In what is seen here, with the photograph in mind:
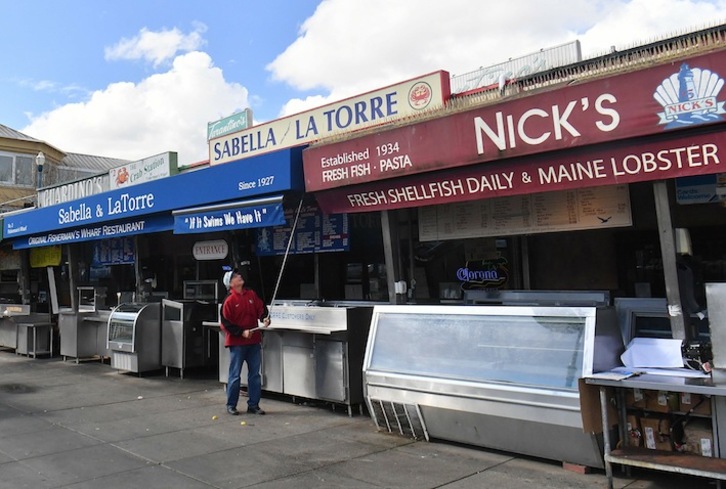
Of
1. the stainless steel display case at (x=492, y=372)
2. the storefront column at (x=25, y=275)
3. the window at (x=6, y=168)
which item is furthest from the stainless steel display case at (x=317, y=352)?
the window at (x=6, y=168)

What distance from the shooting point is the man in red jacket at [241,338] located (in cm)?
717

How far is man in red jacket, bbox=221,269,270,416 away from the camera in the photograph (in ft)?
23.5

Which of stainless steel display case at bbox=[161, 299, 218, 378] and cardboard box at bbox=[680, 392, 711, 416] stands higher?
stainless steel display case at bbox=[161, 299, 218, 378]

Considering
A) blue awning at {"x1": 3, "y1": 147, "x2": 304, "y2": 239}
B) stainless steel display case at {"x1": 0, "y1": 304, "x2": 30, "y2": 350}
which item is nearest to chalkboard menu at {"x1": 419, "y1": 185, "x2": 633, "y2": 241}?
blue awning at {"x1": 3, "y1": 147, "x2": 304, "y2": 239}

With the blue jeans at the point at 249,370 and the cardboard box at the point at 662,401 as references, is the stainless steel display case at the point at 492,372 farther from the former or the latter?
the blue jeans at the point at 249,370

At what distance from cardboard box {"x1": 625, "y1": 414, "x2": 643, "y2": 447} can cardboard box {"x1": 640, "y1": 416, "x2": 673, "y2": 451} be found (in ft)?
0.11

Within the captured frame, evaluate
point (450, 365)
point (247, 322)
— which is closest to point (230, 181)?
point (247, 322)

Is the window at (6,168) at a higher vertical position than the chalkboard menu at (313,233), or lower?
higher

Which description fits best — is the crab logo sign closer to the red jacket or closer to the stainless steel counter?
the stainless steel counter

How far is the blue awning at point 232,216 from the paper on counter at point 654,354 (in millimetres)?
4464

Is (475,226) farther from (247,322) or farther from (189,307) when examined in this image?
(189,307)

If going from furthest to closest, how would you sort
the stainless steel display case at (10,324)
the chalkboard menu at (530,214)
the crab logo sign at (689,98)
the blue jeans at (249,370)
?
the stainless steel display case at (10,324)
the blue jeans at (249,370)
the chalkboard menu at (530,214)
the crab logo sign at (689,98)

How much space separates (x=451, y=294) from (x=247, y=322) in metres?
3.14

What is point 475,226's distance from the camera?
718 cm
